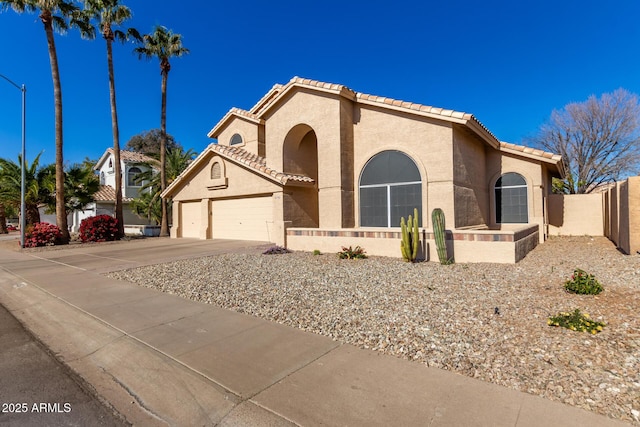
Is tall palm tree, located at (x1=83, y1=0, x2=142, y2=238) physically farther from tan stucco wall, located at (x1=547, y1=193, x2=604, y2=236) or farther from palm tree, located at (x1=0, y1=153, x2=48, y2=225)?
tan stucco wall, located at (x1=547, y1=193, x2=604, y2=236)

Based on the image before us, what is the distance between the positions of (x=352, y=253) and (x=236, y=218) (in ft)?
28.7

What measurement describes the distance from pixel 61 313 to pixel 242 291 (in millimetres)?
3243

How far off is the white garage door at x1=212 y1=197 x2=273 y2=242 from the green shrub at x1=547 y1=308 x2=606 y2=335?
12.6 meters

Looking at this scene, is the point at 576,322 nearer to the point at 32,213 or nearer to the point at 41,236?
the point at 41,236

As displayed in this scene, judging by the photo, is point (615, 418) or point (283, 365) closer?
point (615, 418)

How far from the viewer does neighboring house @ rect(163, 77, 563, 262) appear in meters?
12.4

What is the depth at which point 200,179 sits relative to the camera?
1905 centimetres

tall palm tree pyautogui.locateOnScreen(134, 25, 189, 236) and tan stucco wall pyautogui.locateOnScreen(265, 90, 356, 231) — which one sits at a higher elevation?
tall palm tree pyautogui.locateOnScreen(134, 25, 189, 236)

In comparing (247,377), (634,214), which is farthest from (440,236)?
(247,377)

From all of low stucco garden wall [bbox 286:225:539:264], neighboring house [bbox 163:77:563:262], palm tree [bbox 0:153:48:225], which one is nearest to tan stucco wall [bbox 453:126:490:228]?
neighboring house [bbox 163:77:563:262]

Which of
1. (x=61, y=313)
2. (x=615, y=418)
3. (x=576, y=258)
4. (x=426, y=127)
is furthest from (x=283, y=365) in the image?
(x=426, y=127)

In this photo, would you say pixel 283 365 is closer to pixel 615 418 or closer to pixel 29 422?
pixel 29 422

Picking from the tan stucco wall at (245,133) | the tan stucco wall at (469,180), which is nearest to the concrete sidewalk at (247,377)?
the tan stucco wall at (469,180)

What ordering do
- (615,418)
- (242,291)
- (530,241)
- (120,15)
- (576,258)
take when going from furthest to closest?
1. (120,15)
2. (530,241)
3. (576,258)
4. (242,291)
5. (615,418)
